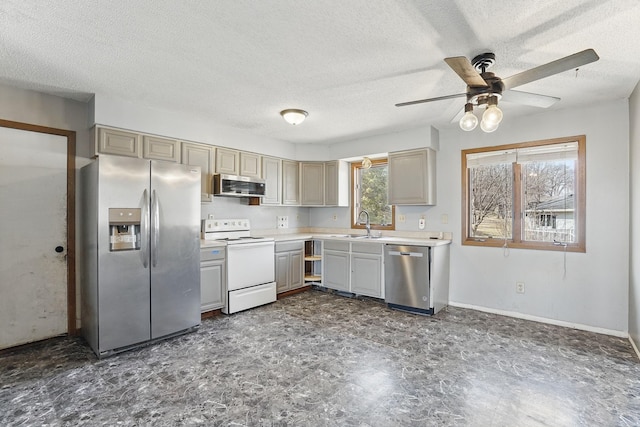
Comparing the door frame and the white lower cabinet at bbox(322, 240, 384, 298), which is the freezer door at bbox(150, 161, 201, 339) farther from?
the white lower cabinet at bbox(322, 240, 384, 298)

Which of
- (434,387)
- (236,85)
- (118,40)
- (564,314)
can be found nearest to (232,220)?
→ (236,85)

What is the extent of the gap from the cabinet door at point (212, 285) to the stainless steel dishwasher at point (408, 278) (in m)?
2.02

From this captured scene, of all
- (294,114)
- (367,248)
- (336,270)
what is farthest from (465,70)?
(336,270)

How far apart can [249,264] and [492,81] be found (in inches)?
123

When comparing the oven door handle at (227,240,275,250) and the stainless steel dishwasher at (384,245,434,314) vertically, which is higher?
the oven door handle at (227,240,275,250)

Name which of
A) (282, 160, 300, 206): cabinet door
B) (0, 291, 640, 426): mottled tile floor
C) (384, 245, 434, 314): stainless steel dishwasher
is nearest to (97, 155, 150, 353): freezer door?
(0, 291, 640, 426): mottled tile floor

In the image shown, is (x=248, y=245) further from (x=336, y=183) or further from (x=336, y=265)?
(x=336, y=183)

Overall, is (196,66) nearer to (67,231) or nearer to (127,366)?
(67,231)

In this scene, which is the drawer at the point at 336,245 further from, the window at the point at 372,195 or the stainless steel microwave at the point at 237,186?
the stainless steel microwave at the point at 237,186

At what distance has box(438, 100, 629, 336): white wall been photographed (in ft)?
10.2

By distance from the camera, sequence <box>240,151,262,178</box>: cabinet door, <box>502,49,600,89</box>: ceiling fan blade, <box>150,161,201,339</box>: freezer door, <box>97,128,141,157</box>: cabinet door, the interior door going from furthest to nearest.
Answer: <box>240,151,262,178</box>: cabinet door → <box>97,128,141,157</box>: cabinet door → <box>150,161,201,339</box>: freezer door → the interior door → <box>502,49,600,89</box>: ceiling fan blade

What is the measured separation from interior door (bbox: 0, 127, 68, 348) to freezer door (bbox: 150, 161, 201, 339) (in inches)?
39.6

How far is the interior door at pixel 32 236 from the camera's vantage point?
9.26 ft

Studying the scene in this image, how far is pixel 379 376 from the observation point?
2.32 metres
